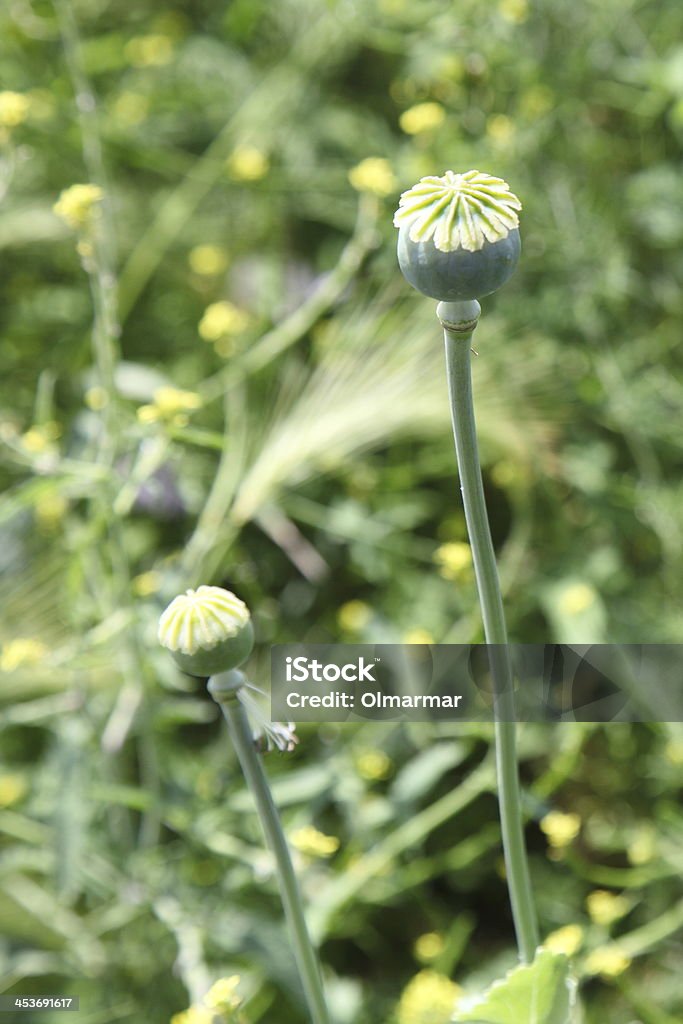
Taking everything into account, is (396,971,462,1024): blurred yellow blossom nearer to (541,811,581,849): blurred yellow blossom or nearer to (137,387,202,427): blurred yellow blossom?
(541,811,581,849): blurred yellow blossom

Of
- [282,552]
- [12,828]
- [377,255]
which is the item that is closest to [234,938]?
[12,828]

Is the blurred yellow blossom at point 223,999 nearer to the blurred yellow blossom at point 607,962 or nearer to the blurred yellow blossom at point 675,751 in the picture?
the blurred yellow blossom at point 607,962

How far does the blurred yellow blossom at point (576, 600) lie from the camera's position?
71 cm

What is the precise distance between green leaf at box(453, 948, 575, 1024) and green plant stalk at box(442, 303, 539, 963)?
0.04m

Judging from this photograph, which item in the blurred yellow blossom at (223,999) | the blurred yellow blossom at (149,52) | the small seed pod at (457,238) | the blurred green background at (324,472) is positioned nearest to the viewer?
the small seed pod at (457,238)

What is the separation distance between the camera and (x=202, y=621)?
0.37m

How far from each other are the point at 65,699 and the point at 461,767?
277mm

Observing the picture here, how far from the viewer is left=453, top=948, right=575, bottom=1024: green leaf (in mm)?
379

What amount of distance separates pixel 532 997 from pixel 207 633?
0.56 feet

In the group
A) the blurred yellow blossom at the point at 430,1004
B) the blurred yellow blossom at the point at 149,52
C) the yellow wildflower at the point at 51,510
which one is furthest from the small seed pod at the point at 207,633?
the blurred yellow blossom at the point at 149,52

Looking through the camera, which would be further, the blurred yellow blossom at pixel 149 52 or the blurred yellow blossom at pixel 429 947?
the blurred yellow blossom at pixel 149 52

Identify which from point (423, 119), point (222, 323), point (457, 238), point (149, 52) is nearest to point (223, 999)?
point (457, 238)

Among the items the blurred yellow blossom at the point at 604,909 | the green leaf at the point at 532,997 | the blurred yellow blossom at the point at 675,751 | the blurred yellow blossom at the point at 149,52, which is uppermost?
the blurred yellow blossom at the point at 149,52

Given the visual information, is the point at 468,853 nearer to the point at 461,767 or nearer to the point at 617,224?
the point at 461,767
